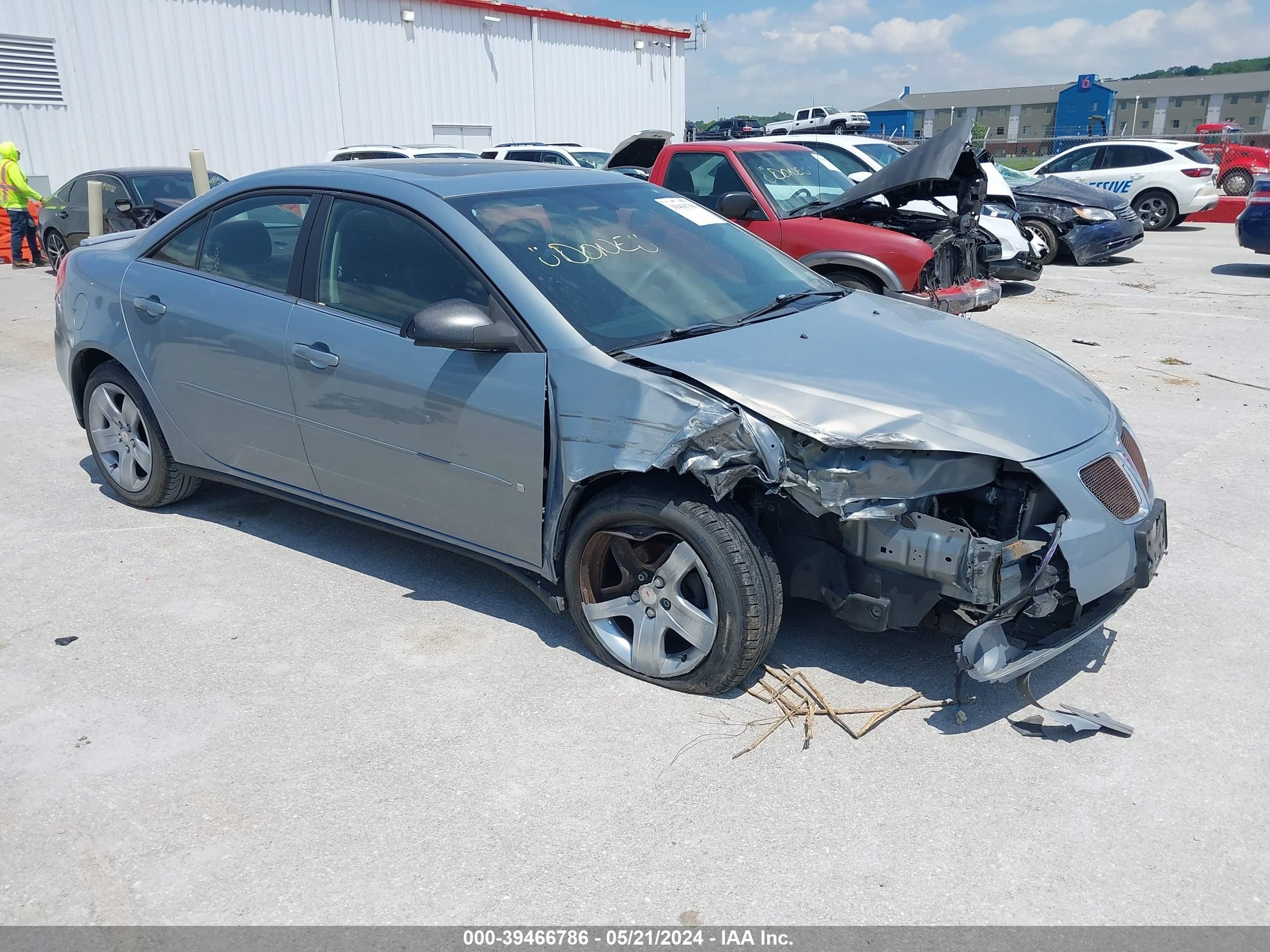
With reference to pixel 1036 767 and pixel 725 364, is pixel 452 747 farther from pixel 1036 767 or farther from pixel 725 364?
pixel 1036 767

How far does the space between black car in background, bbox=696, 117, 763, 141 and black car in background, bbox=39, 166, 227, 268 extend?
3033 cm

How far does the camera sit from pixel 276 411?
4277mm

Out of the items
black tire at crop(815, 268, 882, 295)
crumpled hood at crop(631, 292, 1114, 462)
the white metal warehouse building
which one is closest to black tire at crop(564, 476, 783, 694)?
crumpled hood at crop(631, 292, 1114, 462)

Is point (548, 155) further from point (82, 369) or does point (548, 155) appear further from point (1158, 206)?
point (82, 369)

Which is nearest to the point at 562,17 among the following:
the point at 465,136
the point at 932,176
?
the point at 465,136

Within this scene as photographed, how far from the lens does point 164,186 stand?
1343 centimetres

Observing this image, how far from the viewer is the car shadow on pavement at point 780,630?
3553mm

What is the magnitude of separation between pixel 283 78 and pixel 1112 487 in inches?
A: 854

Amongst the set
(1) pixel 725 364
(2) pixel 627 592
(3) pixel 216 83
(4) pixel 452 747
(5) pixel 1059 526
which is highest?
(3) pixel 216 83

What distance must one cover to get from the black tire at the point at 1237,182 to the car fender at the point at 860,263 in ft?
58.8

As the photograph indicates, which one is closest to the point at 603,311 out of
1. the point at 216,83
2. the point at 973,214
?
the point at 973,214

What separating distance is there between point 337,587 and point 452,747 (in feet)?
4.59

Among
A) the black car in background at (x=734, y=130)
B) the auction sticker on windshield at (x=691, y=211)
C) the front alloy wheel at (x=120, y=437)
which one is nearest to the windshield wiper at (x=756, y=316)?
the auction sticker on windshield at (x=691, y=211)

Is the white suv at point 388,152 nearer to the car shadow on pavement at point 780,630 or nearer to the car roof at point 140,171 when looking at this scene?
the car roof at point 140,171
